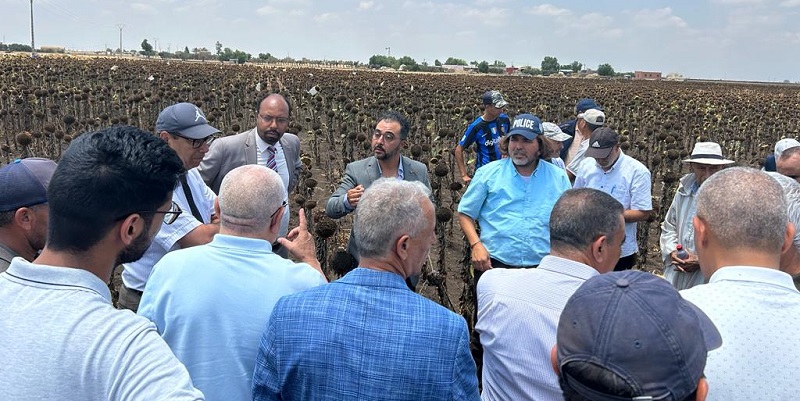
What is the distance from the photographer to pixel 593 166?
495cm

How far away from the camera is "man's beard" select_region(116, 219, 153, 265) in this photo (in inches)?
64.6

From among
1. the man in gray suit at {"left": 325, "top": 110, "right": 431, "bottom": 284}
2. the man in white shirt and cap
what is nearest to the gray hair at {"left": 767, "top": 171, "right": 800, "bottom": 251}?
the man in white shirt and cap

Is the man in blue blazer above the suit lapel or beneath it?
beneath

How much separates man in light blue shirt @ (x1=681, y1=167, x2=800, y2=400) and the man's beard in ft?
5.35

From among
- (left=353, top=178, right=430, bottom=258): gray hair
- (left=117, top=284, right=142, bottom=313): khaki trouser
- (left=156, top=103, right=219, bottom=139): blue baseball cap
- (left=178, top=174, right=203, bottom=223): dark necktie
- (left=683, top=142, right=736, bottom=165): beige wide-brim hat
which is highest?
(left=156, top=103, right=219, bottom=139): blue baseball cap

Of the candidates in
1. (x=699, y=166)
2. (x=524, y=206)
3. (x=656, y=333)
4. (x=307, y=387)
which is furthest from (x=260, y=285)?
(x=699, y=166)

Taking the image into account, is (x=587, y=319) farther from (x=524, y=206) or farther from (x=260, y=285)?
(x=524, y=206)

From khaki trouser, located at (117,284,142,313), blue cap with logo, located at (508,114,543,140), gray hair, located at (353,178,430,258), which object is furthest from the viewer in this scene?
blue cap with logo, located at (508,114,543,140)

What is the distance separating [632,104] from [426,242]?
2714 cm

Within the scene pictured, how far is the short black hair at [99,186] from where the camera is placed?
1.52 metres

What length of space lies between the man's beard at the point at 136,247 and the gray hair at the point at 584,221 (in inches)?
61.9

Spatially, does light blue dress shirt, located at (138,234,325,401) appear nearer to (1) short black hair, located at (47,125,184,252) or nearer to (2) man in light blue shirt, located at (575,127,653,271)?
(1) short black hair, located at (47,125,184,252)

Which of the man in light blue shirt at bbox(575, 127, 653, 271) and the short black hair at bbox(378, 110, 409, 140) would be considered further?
the man in light blue shirt at bbox(575, 127, 653, 271)

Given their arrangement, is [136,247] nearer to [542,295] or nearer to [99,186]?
[99,186]
